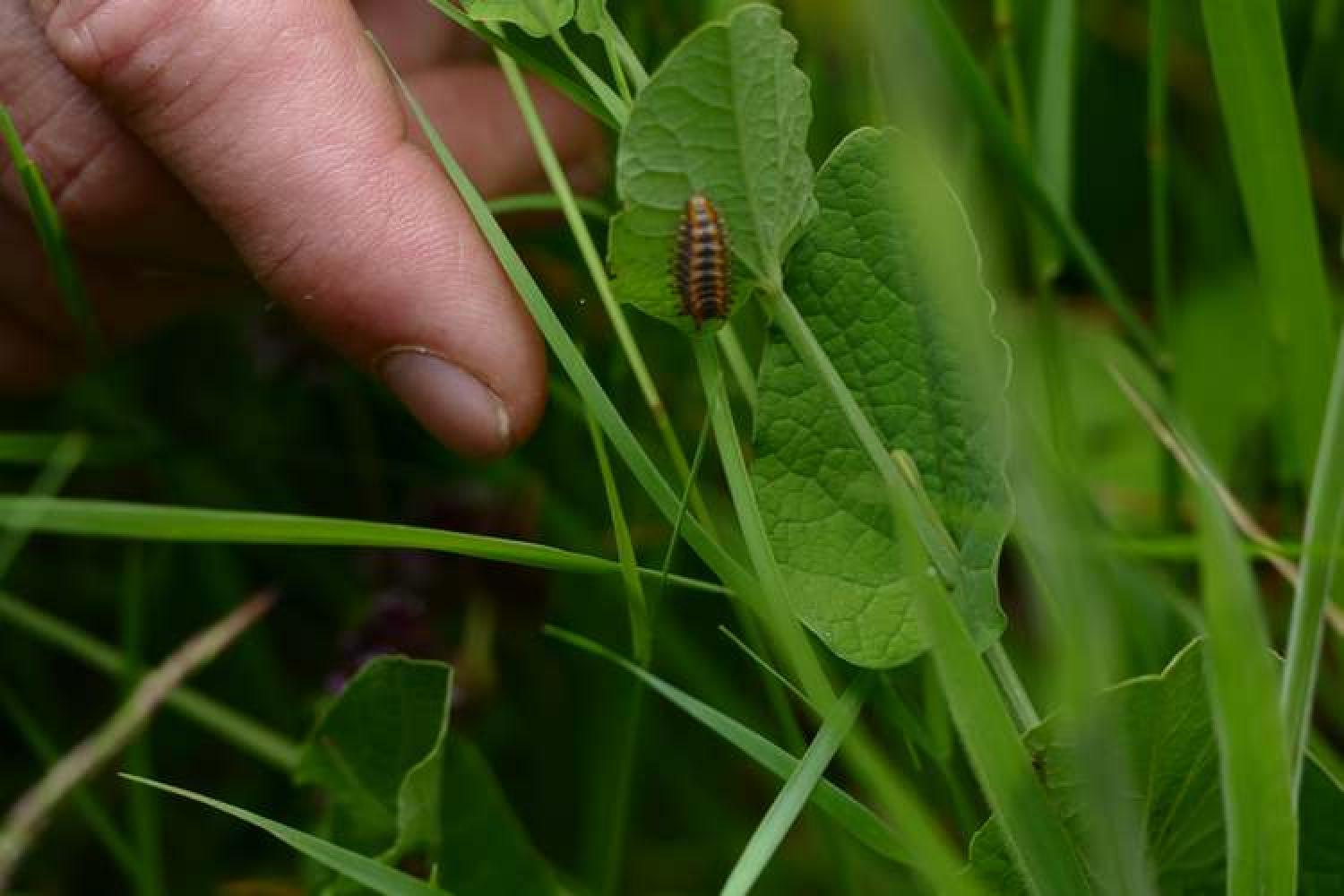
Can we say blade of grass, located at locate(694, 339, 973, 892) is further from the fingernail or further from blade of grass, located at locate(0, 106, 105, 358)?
blade of grass, located at locate(0, 106, 105, 358)

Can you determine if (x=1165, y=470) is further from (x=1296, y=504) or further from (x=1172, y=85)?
(x=1172, y=85)

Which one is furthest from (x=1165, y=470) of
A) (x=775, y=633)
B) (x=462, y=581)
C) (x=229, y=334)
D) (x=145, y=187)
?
(x=229, y=334)

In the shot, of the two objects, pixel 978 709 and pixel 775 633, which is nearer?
pixel 978 709

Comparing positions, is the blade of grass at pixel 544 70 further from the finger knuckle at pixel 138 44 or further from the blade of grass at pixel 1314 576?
the blade of grass at pixel 1314 576

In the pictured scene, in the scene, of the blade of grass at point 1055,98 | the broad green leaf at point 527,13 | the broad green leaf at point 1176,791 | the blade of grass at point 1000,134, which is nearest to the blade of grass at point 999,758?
the broad green leaf at point 1176,791

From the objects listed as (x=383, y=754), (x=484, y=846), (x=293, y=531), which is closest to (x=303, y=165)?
(x=293, y=531)

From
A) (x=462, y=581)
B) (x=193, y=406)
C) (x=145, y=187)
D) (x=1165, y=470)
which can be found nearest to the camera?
(x=145, y=187)
